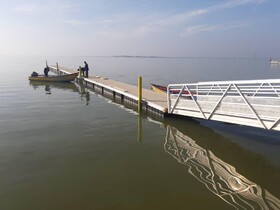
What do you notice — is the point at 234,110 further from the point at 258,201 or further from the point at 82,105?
the point at 82,105

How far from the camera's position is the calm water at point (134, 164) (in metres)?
5.98

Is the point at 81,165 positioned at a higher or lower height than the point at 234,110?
lower

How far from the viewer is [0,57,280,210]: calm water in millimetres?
5984

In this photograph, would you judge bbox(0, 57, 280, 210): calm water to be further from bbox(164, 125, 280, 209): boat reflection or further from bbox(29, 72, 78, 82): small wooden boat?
bbox(29, 72, 78, 82): small wooden boat

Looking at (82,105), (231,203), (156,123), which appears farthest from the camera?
(82,105)

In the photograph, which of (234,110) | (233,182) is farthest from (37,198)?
(234,110)

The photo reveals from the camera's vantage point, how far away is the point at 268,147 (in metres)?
9.39

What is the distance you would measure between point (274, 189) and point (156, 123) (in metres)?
7.04

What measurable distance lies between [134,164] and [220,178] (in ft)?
8.37

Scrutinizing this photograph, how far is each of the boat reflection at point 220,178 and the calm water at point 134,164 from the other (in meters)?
0.02

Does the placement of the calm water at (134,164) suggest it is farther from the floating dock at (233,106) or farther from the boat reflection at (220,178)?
the floating dock at (233,106)

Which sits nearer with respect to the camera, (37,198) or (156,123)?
(37,198)

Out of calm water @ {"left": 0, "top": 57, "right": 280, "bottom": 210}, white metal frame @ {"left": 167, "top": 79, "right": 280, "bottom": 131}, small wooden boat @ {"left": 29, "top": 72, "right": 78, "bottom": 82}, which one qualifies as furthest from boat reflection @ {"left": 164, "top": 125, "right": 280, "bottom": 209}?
small wooden boat @ {"left": 29, "top": 72, "right": 78, "bottom": 82}

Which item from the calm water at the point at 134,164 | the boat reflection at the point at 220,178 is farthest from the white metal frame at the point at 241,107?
the boat reflection at the point at 220,178
